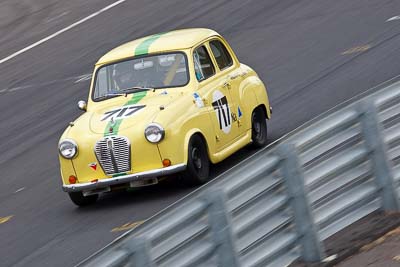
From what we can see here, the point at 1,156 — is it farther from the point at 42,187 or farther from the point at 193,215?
the point at 193,215

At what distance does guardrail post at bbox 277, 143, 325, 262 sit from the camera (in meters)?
8.73

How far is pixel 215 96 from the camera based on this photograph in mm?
14031

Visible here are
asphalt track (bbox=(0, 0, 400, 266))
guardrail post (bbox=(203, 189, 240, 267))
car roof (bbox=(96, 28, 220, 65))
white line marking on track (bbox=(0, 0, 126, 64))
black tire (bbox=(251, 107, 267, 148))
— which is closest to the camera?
guardrail post (bbox=(203, 189, 240, 267))

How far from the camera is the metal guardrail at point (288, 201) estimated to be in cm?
764

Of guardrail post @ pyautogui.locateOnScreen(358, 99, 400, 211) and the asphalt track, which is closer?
guardrail post @ pyautogui.locateOnScreen(358, 99, 400, 211)

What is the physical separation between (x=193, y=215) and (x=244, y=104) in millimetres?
6884

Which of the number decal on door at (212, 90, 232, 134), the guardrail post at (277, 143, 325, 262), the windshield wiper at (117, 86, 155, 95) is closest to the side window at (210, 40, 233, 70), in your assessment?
the number decal on door at (212, 90, 232, 134)

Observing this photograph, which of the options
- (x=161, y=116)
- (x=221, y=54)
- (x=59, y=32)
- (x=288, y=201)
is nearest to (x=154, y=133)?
(x=161, y=116)

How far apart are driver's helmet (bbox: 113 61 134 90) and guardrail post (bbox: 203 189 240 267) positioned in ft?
20.9

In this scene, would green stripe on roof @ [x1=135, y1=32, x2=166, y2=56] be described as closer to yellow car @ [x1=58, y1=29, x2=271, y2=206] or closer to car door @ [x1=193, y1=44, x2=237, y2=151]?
yellow car @ [x1=58, y1=29, x2=271, y2=206]

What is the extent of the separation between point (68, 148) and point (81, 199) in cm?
66

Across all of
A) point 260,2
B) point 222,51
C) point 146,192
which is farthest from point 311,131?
point 260,2

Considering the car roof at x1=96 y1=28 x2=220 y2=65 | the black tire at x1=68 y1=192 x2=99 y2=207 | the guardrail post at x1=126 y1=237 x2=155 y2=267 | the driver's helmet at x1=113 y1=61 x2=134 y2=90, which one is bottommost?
the black tire at x1=68 y1=192 x2=99 y2=207

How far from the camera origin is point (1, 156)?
61.2 ft
